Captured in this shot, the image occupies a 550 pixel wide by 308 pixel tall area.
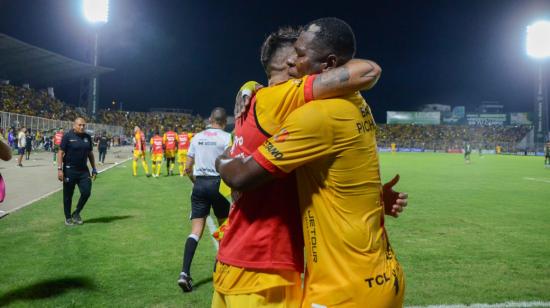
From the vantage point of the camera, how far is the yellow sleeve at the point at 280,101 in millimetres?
1811

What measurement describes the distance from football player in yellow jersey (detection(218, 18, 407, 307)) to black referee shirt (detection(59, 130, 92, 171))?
779 centimetres

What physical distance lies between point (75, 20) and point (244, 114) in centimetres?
6947

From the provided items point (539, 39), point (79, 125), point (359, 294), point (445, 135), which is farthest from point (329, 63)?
point (445, 135)

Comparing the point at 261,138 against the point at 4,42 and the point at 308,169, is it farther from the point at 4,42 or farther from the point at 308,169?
the point at 4,42

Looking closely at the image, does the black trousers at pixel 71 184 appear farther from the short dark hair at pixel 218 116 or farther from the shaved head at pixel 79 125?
the short dark hair at pixel 218 116

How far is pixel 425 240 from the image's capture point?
7.77 meters

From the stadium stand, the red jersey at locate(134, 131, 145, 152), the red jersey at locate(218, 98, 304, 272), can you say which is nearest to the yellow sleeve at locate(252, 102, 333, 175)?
the red jersey at locate(218, 98, 304, 272)

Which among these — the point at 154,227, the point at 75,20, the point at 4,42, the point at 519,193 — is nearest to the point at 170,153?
the point at 154,227

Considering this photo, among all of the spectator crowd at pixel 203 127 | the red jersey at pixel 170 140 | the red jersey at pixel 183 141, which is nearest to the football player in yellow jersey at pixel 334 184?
the red jersey at pixel 183 141

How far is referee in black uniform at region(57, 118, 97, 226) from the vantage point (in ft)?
28.5

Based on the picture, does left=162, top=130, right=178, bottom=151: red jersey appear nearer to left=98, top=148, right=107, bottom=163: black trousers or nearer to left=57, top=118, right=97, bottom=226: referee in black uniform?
left=98, top=148, right=107, bottom=163: black trousers

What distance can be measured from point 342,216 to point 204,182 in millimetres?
4152

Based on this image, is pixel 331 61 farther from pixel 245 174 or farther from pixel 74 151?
pixel 74 151

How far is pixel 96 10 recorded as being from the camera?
54.2 meters
